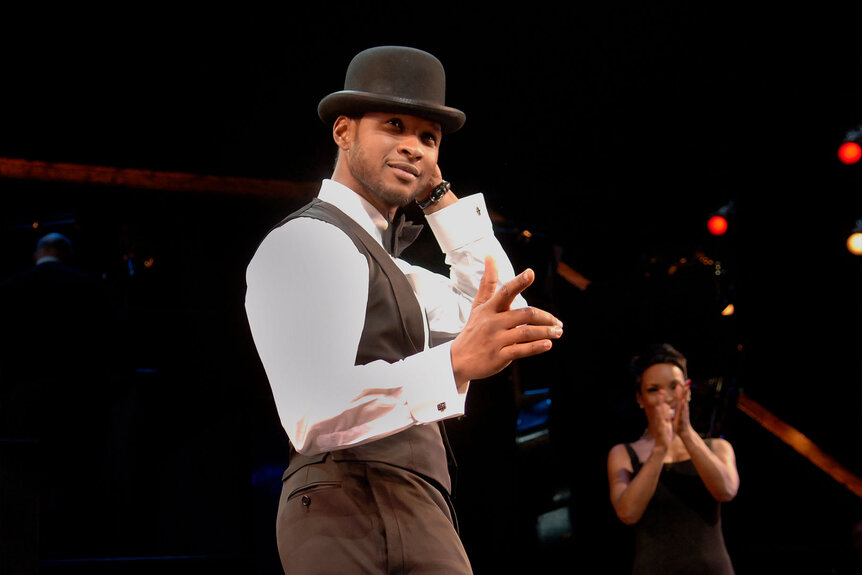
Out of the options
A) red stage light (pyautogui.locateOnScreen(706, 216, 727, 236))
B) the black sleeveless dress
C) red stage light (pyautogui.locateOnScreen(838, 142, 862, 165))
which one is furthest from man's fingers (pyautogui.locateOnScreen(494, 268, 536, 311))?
red stage light (pyautogui.locateOnScreen(838, 142, 862, 165))

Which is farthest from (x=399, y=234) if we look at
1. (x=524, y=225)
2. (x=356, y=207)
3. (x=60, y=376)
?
(x=60, y=376)

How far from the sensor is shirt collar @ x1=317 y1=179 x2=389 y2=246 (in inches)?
65.5

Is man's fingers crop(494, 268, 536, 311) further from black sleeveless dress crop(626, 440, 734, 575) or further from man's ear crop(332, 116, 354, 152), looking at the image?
black sleeveless dress crop(626, 440, 734, 575)

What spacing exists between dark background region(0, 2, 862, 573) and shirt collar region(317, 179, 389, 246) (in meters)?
2.02

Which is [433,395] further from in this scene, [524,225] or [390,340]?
[524,225]

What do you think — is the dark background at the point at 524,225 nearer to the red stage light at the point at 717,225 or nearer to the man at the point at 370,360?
the red stage light at the point at 717,225

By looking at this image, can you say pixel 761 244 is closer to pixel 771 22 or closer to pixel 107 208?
pixel 771 22

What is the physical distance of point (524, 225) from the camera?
4074 millimetres

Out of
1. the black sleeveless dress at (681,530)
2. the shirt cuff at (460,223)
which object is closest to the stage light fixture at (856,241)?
the black sleeveless dress at (681,530)

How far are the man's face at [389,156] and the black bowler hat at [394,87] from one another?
0.03m

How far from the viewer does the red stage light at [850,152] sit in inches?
166

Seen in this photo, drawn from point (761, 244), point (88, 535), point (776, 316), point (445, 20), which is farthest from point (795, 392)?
point (88, 535)

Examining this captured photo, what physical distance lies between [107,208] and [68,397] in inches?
36.0

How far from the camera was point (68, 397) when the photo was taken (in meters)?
3.62
